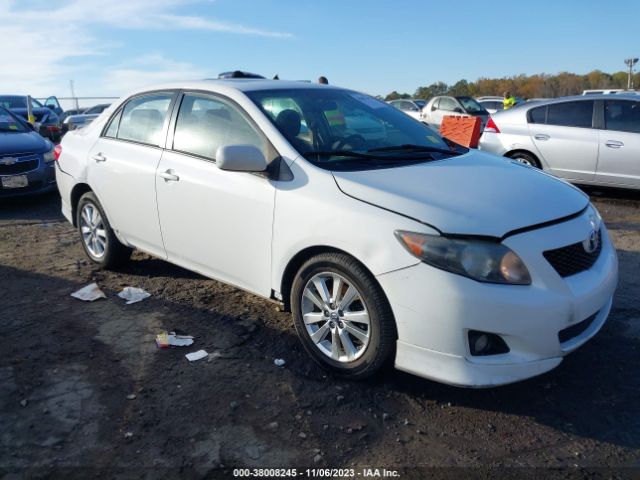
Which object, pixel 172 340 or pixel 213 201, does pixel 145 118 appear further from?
pixel 172 340

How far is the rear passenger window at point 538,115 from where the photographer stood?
825cm

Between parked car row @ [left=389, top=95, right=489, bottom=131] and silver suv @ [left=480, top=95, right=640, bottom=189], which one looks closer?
silver suv @ [left=480, top=95, right=640, bottom=189]

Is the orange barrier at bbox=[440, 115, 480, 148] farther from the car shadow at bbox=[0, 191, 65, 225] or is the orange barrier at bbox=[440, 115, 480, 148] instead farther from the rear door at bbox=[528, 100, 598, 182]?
the car shadow at bbox=[0, 191, 65, 225]

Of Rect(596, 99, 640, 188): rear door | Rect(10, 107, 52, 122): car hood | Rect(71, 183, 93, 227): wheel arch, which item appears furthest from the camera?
Rect(10, 107, 52, 122): car hood

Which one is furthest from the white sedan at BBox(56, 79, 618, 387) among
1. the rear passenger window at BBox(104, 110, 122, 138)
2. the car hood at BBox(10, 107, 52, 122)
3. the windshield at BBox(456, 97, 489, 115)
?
the windshield at BBox(456, 97, 489, 115)

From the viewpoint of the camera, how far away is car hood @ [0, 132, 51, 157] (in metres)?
8.00

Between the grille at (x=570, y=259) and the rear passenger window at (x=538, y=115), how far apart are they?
563 centimetres

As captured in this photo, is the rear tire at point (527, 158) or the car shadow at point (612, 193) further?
the rear tire at point (527, 158)

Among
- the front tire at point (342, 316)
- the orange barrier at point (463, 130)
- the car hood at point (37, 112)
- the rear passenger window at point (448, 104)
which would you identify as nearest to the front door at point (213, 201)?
the front tire at point (342, 316)

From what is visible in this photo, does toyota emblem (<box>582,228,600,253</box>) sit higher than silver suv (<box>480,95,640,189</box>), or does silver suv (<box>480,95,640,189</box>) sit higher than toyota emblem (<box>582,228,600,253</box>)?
silver suv (<box>480,95,640,189</box>)

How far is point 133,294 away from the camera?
4656 mm

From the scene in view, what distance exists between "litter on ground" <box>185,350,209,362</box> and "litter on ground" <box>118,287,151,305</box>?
44.1 inches

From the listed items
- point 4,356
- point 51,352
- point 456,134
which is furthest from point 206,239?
point 456,134

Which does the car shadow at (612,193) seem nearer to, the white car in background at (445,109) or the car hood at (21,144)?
the car hood at (21,144)
